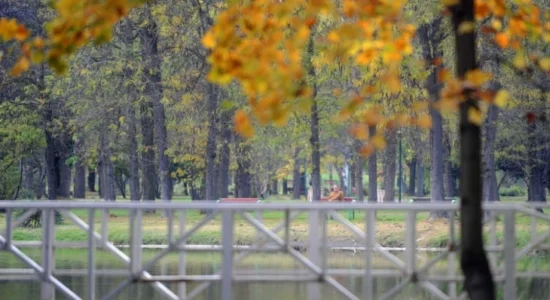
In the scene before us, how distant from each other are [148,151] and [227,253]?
26844mm

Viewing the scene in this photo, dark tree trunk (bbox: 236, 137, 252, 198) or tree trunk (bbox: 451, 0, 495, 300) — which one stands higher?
dark tree trunk (bbox: 236, 137, 252, 198)

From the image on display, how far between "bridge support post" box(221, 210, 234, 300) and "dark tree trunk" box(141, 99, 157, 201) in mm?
21470

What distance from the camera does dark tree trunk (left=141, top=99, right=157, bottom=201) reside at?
33469mm

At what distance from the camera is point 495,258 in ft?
36.3

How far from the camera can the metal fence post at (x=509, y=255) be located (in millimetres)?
10172

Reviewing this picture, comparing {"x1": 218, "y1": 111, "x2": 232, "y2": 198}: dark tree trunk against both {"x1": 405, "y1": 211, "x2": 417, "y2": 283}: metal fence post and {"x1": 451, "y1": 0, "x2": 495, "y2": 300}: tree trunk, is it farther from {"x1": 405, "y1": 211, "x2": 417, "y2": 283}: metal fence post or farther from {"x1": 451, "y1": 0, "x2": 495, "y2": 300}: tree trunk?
{"x1": 451, "y1": 0, "x2": 495, "y2": 300}: tree trunk

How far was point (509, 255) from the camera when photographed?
10234 mm

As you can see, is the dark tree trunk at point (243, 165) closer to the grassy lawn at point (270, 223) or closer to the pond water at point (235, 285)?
the grassy lawn at point (270, 223)

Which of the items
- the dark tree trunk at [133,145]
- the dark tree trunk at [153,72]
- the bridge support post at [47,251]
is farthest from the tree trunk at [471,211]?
the dark tree trunk at [133,145]

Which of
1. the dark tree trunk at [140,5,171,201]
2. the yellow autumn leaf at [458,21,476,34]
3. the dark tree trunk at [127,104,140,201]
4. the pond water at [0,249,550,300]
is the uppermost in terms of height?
the dark tree trunk at [140,5,171,201]

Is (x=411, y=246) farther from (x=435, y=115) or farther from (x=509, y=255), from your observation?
(x=435, y=115)

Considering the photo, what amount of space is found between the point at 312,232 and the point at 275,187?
82.1m

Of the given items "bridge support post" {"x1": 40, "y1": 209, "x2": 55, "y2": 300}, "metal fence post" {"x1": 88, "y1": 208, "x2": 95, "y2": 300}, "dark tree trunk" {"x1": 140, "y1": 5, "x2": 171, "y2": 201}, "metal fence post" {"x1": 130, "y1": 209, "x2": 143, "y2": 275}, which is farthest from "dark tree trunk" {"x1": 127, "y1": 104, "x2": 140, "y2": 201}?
"metal fence post" {"x1": 130, "y1": 209, "x2": 143, "y2": 275}

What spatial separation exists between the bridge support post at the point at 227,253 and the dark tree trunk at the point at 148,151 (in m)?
21.5
